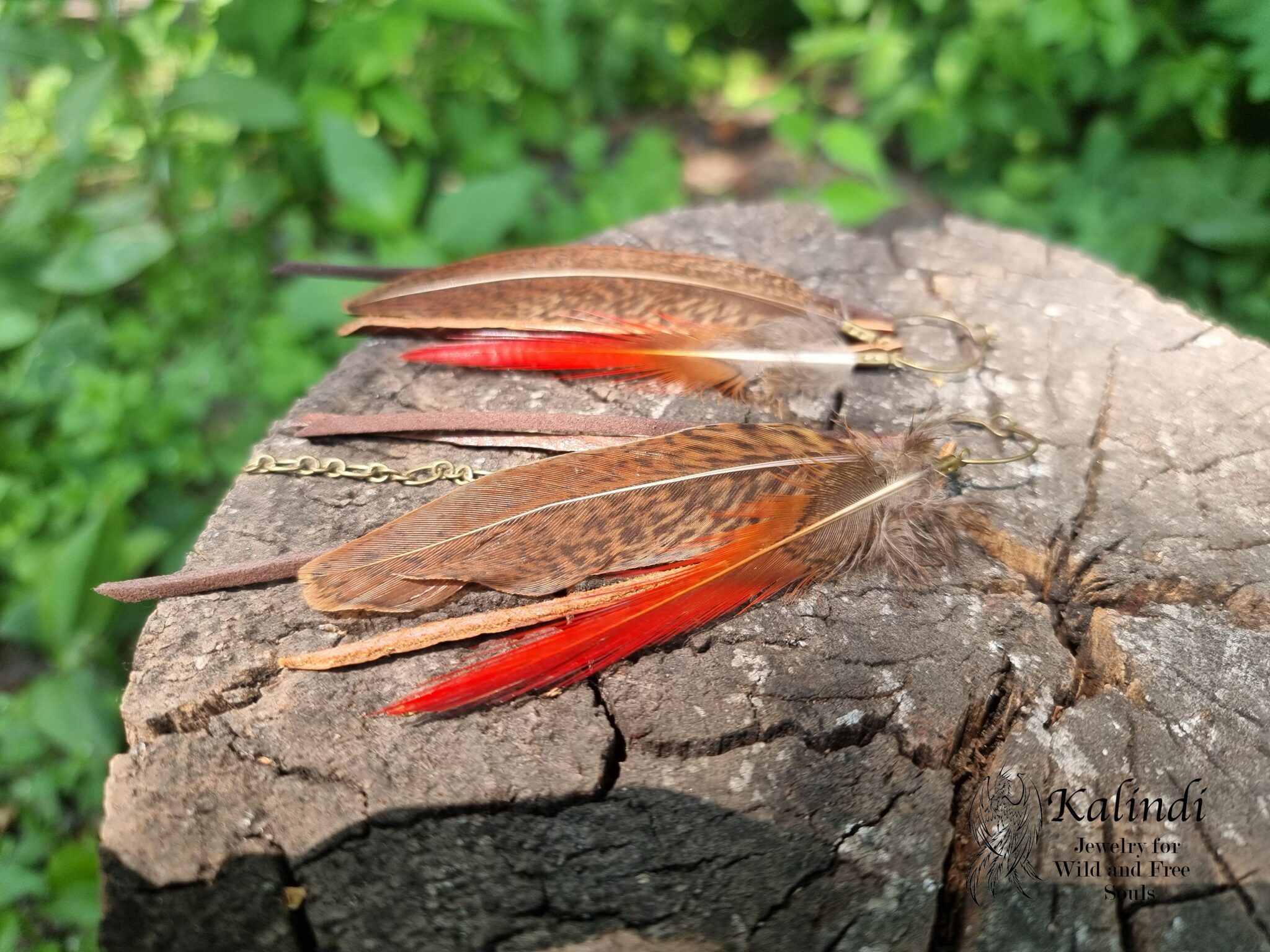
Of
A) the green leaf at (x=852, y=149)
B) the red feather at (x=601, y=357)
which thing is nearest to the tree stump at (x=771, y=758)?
the red feather at (x=601, y=357)

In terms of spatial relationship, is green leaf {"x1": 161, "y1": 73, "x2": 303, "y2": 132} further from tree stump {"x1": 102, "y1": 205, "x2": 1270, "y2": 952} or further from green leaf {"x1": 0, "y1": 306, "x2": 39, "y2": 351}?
tree stump {"x1": 102, "y1": 205, "x2": 1270, "y2": 952}

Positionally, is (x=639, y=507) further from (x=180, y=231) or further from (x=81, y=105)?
(x=180, y=231)

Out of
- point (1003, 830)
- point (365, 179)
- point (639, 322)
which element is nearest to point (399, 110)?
point (365, 179)

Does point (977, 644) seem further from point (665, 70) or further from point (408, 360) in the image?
point (665, 70)

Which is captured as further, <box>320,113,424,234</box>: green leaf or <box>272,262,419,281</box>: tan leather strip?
<box>320,113,424,234</box>: green leaf

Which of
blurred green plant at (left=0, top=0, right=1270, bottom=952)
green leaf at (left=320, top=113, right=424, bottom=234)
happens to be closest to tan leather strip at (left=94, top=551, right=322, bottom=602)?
blurred green plant at (left=0, top=0, right=1270, bottom=952)

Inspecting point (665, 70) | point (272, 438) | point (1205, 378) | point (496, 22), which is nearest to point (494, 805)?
point (272, 438)
